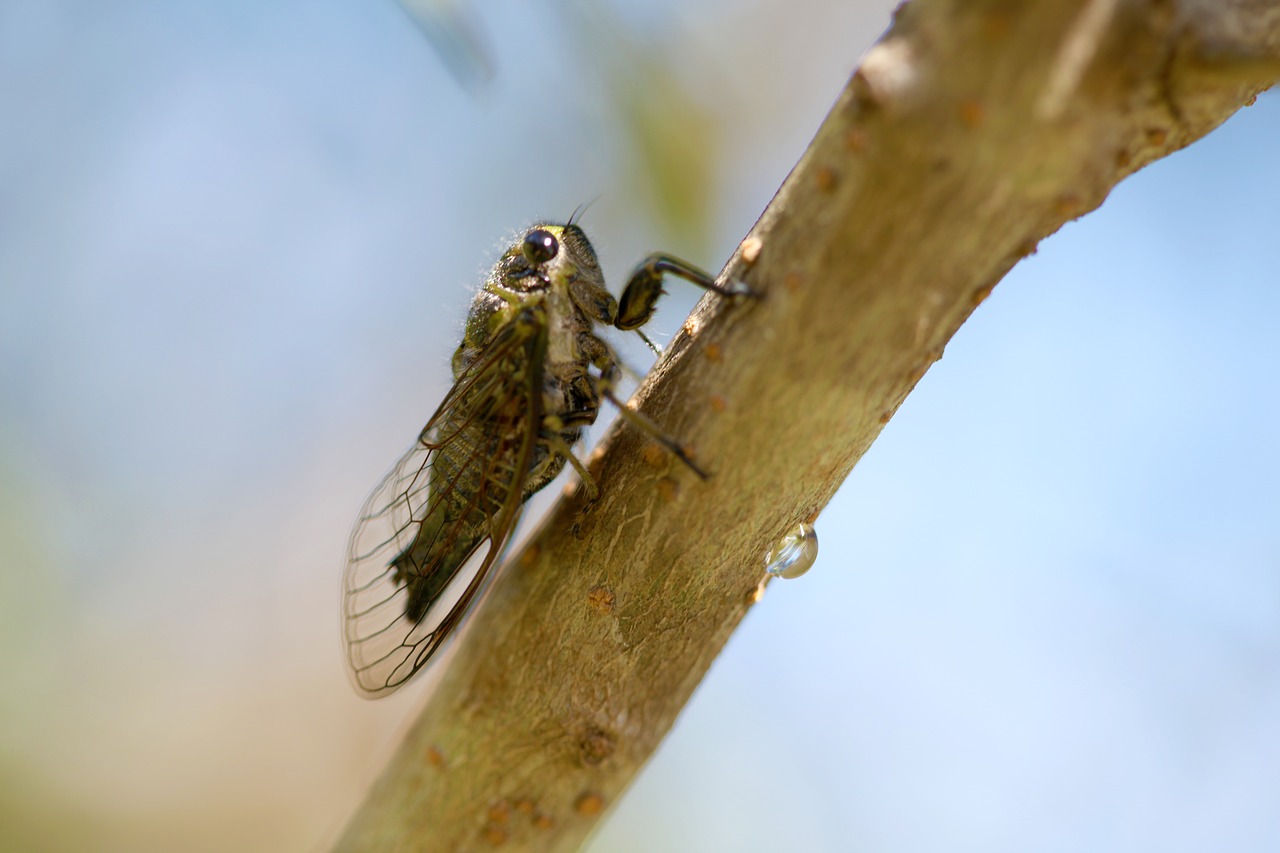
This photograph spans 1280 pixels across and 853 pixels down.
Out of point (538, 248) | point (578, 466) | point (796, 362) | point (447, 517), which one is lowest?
point (447, 517)

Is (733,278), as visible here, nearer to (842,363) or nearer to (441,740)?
(842,363)

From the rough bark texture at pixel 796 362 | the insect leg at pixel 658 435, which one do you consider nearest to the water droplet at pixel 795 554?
the rough bark texture at pixel 796 362

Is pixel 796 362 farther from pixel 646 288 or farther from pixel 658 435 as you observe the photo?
pixel 646 288

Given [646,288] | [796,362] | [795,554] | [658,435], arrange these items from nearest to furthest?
1. [796,362]
2. [658,435]
3. [795,554]
4. [646,288]

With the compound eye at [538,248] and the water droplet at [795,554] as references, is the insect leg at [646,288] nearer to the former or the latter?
the compound eye at [538,248]

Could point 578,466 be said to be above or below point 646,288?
below

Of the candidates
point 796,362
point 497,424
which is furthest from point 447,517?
point 796,362

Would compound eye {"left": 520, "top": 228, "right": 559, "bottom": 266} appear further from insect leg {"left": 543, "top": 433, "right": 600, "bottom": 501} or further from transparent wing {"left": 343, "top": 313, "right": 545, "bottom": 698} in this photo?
insect leg {"left": 543, "top": 433, "right": 600, "bottom": 501}
